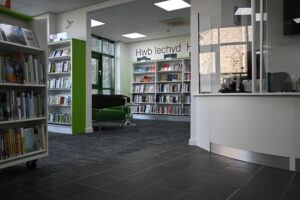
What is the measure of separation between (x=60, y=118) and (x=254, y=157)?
466 cm

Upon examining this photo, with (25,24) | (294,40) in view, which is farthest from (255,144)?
(25,24)

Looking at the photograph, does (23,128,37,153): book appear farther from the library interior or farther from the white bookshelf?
the white bookshelf

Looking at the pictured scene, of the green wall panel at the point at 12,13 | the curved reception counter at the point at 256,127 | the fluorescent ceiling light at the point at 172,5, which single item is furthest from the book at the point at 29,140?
the fluorescent ceiling light at the point at 172,5

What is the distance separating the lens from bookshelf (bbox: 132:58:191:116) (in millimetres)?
9508

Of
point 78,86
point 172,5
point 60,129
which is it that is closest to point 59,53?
point 78,86

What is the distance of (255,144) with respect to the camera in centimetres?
325

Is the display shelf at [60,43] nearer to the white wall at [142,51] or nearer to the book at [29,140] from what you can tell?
the book at [29,140]

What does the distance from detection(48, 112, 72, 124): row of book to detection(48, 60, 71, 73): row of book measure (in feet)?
3.56

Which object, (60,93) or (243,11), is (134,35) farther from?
(243,11)

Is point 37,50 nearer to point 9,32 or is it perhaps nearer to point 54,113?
point 9,32

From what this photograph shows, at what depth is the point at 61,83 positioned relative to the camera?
6336 mm

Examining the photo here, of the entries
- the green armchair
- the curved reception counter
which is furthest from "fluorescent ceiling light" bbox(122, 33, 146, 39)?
the curved reception counter

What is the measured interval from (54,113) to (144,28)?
4.29m

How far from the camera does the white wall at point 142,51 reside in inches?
388
